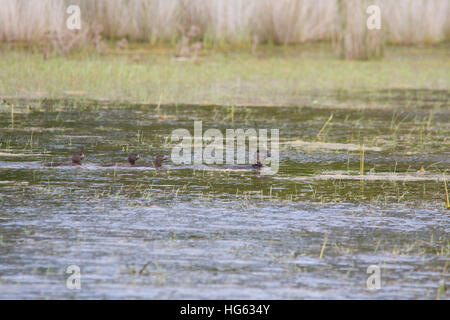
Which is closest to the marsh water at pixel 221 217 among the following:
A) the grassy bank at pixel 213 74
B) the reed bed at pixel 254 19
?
the grassy bank at pixel 213 74

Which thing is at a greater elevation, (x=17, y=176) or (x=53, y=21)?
(x=53, y=21)

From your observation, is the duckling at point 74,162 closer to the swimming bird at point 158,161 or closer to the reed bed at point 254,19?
the swimming bird at point 158,161

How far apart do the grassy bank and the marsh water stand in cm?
300

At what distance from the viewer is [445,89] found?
656 inches

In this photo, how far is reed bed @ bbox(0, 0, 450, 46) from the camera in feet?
69.1

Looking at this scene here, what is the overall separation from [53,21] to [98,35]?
3.12ft

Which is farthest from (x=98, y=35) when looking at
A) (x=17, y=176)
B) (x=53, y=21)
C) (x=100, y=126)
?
(x=17, y=176)

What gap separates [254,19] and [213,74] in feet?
15.5

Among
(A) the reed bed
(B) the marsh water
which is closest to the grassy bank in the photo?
(A) the reed bed

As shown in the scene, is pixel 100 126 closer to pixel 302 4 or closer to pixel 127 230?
pixel 127 230

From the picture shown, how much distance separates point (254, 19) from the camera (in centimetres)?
2170

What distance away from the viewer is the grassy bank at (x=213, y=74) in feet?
48.4

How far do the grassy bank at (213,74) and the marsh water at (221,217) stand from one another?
3.00 meters
